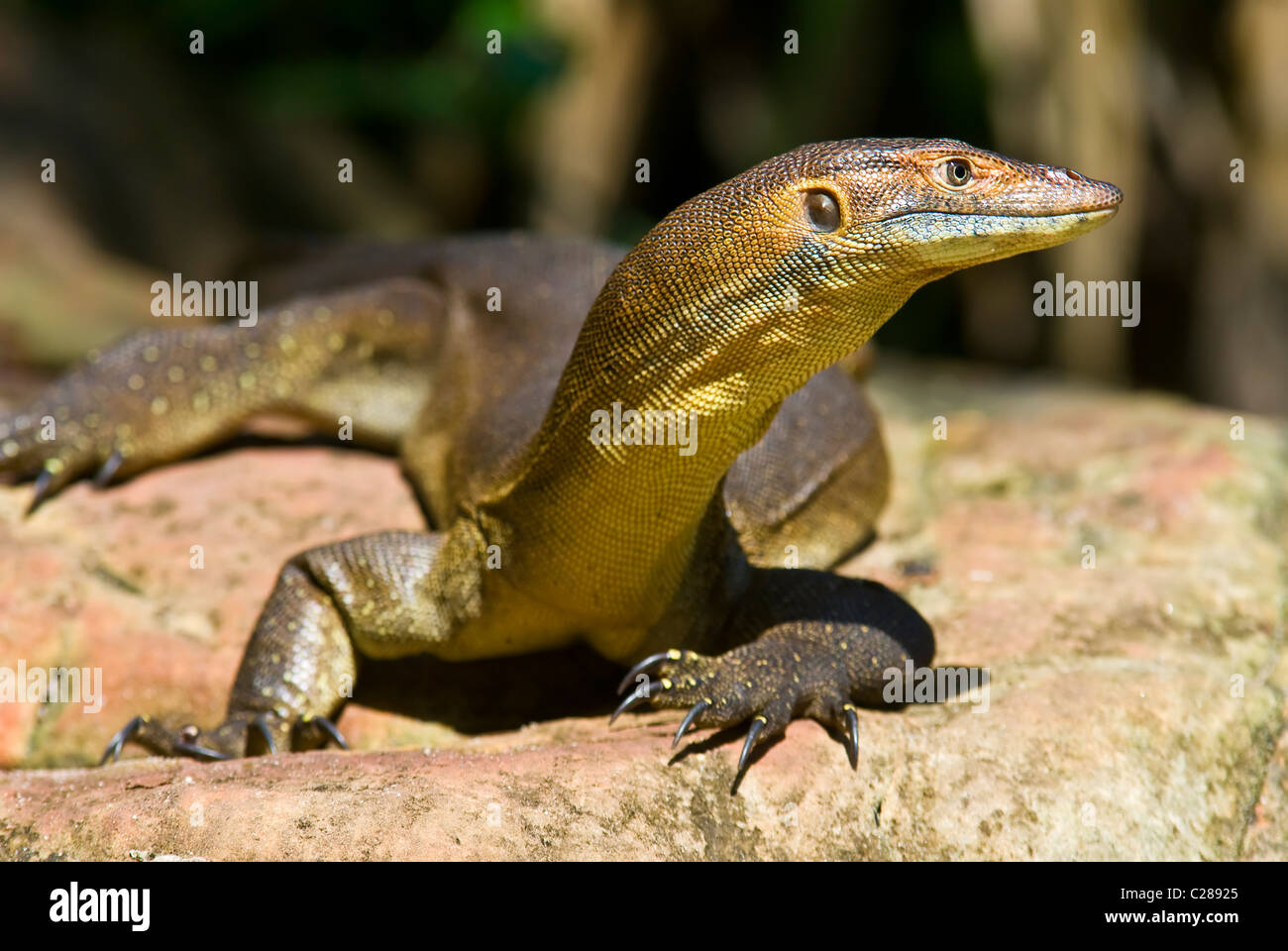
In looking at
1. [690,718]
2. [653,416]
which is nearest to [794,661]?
[690,718]

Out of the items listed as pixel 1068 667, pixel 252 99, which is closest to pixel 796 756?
pixel 1068 667

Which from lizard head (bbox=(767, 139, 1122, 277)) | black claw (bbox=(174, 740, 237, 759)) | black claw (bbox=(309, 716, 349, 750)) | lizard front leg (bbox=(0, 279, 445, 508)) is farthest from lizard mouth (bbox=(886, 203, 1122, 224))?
lizard front leg (bbox=(0, 279, 445, 508))

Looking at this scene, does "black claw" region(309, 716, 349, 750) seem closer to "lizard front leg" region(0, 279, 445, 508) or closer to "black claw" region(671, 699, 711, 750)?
"black claw" region(671, 699, 711, 750)

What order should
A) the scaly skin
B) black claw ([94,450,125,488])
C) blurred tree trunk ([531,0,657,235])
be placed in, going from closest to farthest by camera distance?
the scaly skin
black claw ([94,450,125,488])
blurred tree trunk ([531,0,657,235])

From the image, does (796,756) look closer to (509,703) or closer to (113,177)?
(509,703)

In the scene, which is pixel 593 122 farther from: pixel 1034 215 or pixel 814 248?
pixel 1034 215

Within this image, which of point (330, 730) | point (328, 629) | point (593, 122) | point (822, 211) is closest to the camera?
point (822, 211)
